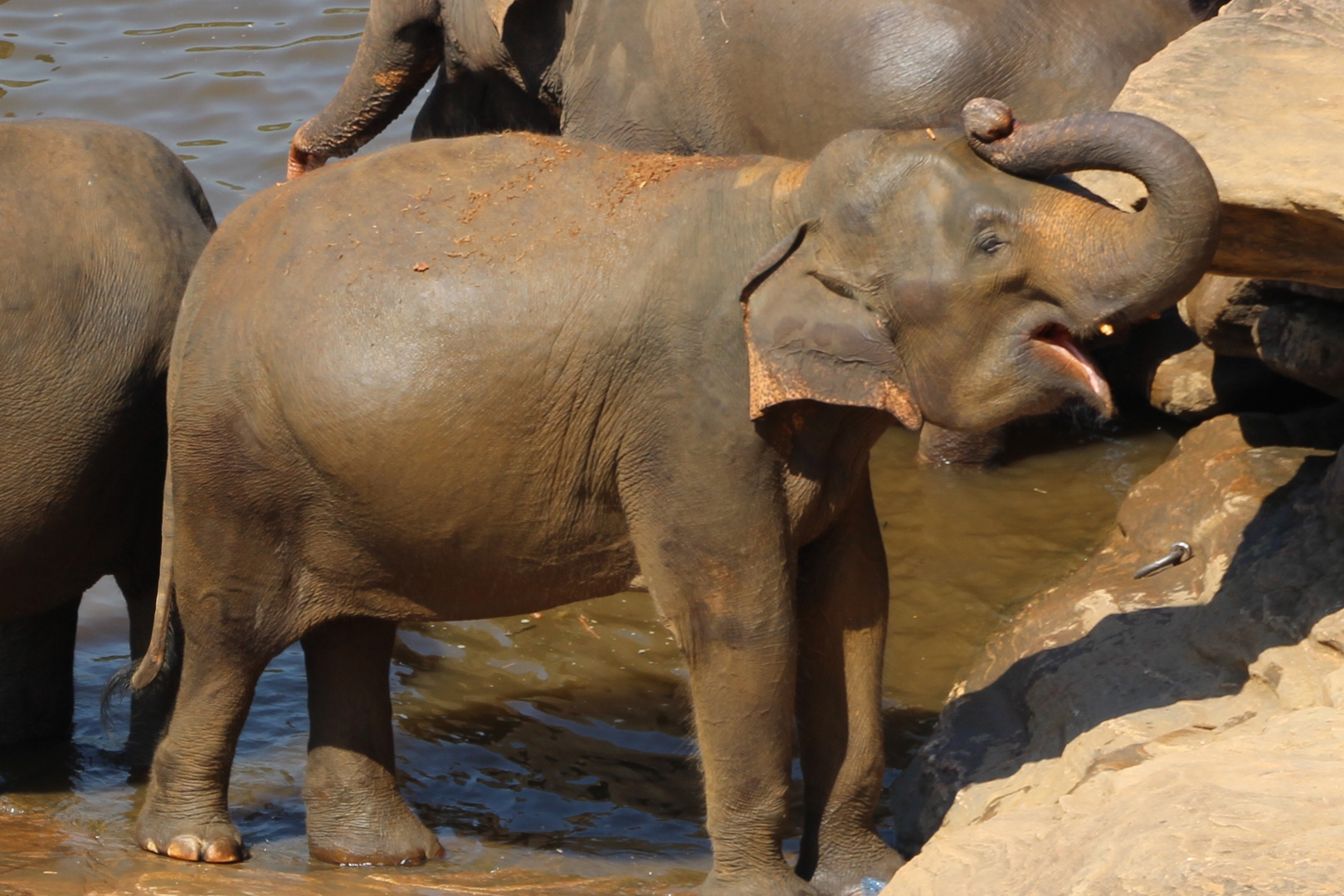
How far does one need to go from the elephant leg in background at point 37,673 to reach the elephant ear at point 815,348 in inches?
93.7

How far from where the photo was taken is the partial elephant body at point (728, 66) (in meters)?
5.73

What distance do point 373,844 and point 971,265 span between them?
2120 mm

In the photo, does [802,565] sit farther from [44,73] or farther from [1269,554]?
[44,73]

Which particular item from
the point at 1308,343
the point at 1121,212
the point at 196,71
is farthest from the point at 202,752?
the point at 196,71

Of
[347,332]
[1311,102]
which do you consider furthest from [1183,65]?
[347,332]

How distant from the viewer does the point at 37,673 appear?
16.8ft

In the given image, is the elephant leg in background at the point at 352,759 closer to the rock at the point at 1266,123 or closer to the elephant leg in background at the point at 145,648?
the elephant leg in background at the point at 145,648

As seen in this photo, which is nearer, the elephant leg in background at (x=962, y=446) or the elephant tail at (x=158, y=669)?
the elephant tail at (x=158, y=669)

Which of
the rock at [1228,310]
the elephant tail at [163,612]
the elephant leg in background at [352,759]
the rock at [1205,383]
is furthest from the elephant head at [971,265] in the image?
the rock at [1205,383]

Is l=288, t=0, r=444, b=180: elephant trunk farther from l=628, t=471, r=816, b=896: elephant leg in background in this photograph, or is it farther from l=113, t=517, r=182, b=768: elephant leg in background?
l=628, t=471, r=816, b=896: elephant leg in background

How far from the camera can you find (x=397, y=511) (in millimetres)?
4051

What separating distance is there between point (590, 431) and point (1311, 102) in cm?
180

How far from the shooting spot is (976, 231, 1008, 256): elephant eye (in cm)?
345

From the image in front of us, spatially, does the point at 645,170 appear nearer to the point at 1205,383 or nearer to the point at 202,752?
the point at 202,752
